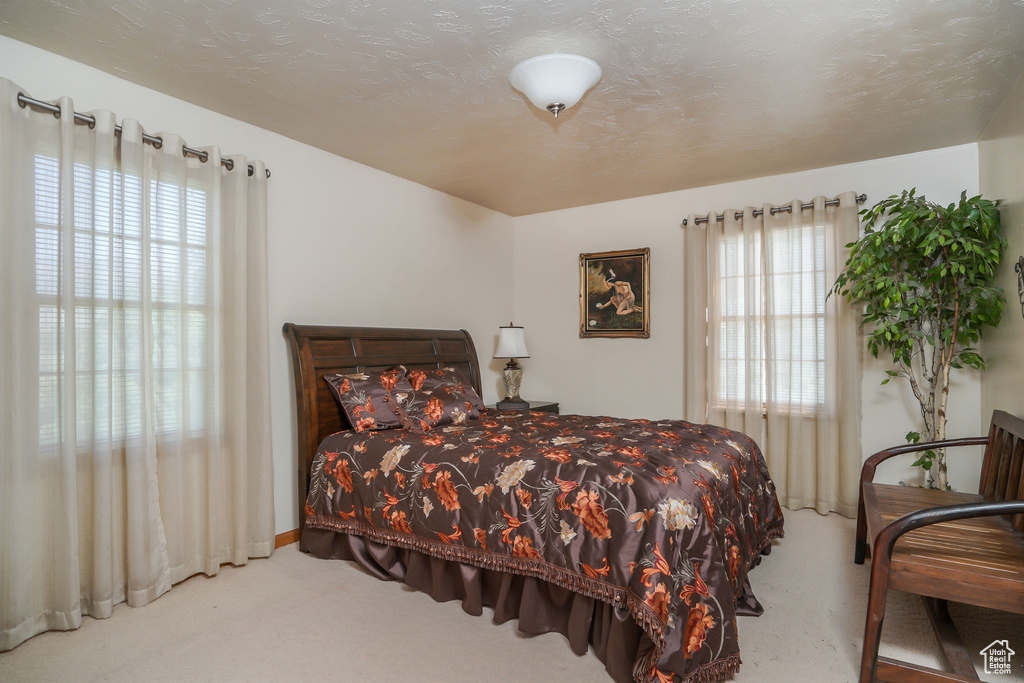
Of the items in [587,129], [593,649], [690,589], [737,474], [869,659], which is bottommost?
[593,649]

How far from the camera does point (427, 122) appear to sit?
3193 mm

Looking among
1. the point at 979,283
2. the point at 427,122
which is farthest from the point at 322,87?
the point at 979,283

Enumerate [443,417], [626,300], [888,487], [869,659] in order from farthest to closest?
[626,300] < [443,417] < [888,487] < [869,659]

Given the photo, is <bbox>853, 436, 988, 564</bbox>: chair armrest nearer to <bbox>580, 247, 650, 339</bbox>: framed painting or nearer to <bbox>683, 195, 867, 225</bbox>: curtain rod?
<bbox>683, 195, 867, 225</bbox>: curtain rod

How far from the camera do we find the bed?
6.29 ft

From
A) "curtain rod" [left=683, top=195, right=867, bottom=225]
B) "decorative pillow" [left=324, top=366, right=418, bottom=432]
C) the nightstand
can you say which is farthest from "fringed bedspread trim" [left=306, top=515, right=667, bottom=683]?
"curtain rod" [left=683, top=195, right=867, bottom=225]

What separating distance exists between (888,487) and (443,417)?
2488mm

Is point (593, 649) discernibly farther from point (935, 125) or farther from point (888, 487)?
point (935, 125)

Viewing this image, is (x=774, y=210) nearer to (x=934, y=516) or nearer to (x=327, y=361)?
(x=934, y=516)

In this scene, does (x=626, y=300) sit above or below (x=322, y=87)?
below

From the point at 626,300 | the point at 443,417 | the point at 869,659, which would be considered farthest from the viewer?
the point at 626,300

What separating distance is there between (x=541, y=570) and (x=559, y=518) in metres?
0.24

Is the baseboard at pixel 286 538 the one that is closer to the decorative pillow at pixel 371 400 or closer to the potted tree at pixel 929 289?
the decorative pillow at pixel 371 400

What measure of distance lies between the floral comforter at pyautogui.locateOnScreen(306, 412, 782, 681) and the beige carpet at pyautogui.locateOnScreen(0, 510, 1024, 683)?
0.82ft
